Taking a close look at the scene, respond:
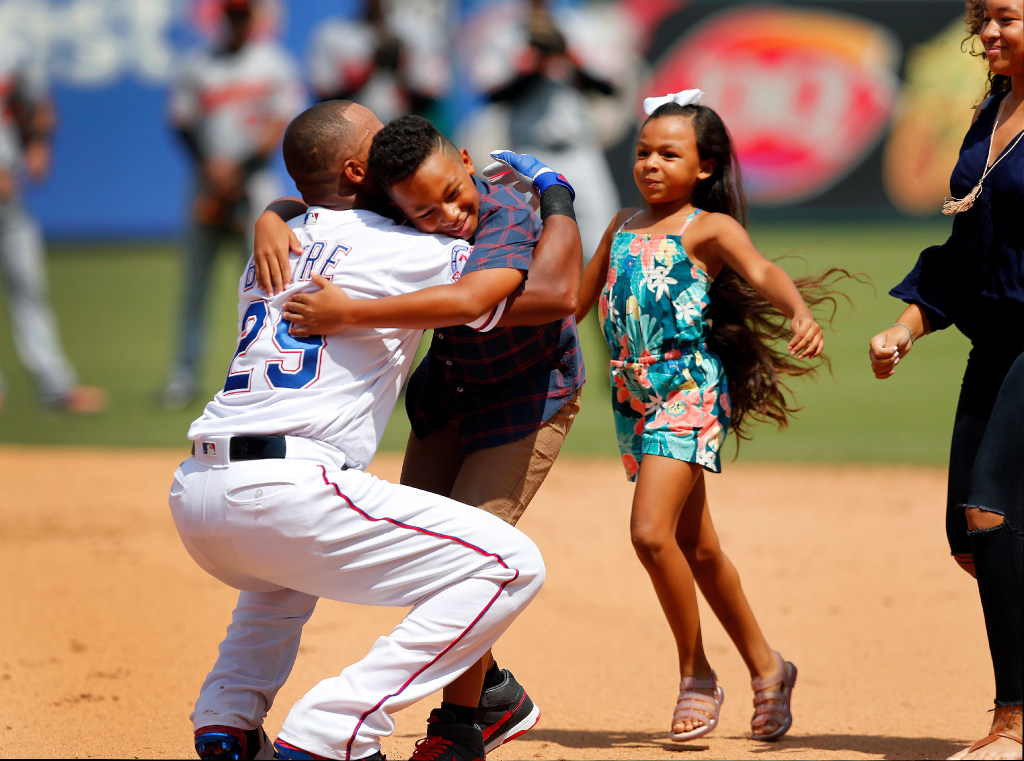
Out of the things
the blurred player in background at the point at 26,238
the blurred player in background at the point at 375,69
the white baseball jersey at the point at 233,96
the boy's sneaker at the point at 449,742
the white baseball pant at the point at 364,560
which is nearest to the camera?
the white baseball pant at the point at 364,560

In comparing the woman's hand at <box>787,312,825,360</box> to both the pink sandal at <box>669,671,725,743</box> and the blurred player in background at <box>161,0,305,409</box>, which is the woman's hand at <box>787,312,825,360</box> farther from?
the blurred player in background at <box>161,0,305,409</box>

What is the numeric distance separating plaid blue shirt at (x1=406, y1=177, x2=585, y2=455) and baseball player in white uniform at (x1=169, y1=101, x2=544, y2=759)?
23 cm

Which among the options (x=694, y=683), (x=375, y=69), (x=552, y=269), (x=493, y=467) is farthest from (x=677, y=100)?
(x=375, y=69)

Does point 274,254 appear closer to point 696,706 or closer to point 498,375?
point 498,375

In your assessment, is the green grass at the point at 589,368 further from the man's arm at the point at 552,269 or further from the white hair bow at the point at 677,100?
the man's arm at the point at 552,269

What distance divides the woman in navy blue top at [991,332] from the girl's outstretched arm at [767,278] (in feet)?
0.63

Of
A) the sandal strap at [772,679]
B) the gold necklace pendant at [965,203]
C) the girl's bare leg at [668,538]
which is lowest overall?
the sandal strap at [772,679]

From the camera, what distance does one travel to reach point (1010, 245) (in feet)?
9.57

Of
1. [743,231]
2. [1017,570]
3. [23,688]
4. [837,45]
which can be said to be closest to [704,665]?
[1017,570]

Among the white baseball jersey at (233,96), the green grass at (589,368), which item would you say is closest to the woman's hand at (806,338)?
the green grass at (589,368)

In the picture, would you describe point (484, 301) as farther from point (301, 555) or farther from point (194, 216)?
point (194, 216)

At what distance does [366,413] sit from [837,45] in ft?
53.7

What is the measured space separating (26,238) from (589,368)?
188 inches

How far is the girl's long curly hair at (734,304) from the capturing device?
11.4 ft
